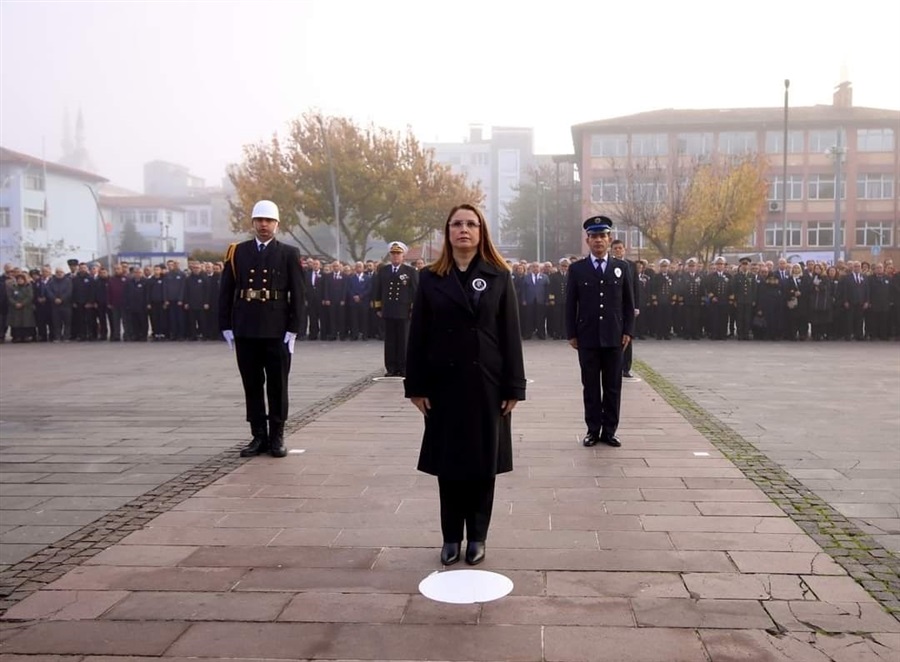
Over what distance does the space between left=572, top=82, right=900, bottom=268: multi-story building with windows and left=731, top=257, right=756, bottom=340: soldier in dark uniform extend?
41.0m

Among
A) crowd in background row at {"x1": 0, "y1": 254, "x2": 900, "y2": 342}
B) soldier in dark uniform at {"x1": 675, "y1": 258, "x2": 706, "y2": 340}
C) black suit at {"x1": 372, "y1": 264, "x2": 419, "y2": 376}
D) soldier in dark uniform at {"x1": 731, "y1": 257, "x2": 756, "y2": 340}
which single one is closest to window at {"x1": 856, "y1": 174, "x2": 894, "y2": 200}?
crowd in background row at {"x1": 0, "y1": 254, "x2": 900, "y2": 342}

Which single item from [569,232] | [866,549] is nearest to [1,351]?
[866,549]

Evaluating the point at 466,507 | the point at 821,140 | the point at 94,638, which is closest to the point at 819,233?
the point at 821,140

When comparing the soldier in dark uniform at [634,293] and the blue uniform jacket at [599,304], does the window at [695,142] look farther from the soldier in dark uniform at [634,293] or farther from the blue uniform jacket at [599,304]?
the blue uniform jacket at [599,304]

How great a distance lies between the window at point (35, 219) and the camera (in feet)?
226

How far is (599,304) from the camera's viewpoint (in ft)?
28.1

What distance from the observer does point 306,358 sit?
18094 millimetres

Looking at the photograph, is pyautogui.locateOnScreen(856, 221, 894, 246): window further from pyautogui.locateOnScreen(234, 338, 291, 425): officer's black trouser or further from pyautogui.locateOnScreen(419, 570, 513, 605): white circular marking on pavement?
pyautogui.locateOnScreen(419, 570, 513, 605): white circular marking on pavement

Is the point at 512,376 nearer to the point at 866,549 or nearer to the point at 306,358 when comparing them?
the point at 866,549

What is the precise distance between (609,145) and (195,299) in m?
51.1

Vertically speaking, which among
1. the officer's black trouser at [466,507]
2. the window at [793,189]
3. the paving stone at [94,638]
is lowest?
the paving stone at [94,638]

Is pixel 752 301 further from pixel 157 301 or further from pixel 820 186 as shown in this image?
pixel 820 186

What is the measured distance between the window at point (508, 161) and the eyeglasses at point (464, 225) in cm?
10602

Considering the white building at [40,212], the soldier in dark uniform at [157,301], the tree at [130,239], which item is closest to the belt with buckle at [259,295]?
the soldier in dark uniform at [157,301]
